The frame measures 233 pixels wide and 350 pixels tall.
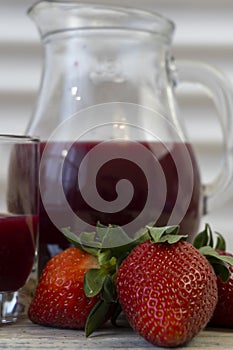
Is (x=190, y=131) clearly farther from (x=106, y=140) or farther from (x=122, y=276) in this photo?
(x=122, y=276)

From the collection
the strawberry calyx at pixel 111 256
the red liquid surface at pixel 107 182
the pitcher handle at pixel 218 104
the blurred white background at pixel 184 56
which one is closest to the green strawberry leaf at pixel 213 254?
the strawberry calyx at pixel 111 256

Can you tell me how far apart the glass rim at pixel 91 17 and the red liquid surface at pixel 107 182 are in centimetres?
15

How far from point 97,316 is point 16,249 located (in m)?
0.11

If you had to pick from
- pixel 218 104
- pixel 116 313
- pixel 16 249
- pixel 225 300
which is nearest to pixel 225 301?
pixel 225 300

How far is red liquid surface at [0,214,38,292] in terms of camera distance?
744mm

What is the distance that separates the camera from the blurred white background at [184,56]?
1.36 m

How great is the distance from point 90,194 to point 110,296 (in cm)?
18

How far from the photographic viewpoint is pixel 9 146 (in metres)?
0.77

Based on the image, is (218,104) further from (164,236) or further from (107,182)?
(164,236)

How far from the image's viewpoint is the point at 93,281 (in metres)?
0.69

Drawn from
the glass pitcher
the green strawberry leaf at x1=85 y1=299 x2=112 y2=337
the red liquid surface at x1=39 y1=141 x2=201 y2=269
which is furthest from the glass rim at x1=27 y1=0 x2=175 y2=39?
the green strawberry leaf at x1=85 y1=299 x2=112 y2=337

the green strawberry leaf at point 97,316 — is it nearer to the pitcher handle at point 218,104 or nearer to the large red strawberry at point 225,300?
the large red strawberry at point 225,300

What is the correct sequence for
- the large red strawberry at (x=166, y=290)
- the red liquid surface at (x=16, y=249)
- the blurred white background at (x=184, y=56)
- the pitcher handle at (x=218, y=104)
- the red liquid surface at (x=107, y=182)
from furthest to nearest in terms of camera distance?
the blurred white background at (x=184, y=56), the pitcher handle at (x=218, y=104), the red liquid surface at (x=107, y=182), the red liquid surface at (x=16, y=249), the large red strawberry at (x=166, y=290)

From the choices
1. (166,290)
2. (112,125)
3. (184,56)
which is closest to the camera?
(166,290)
